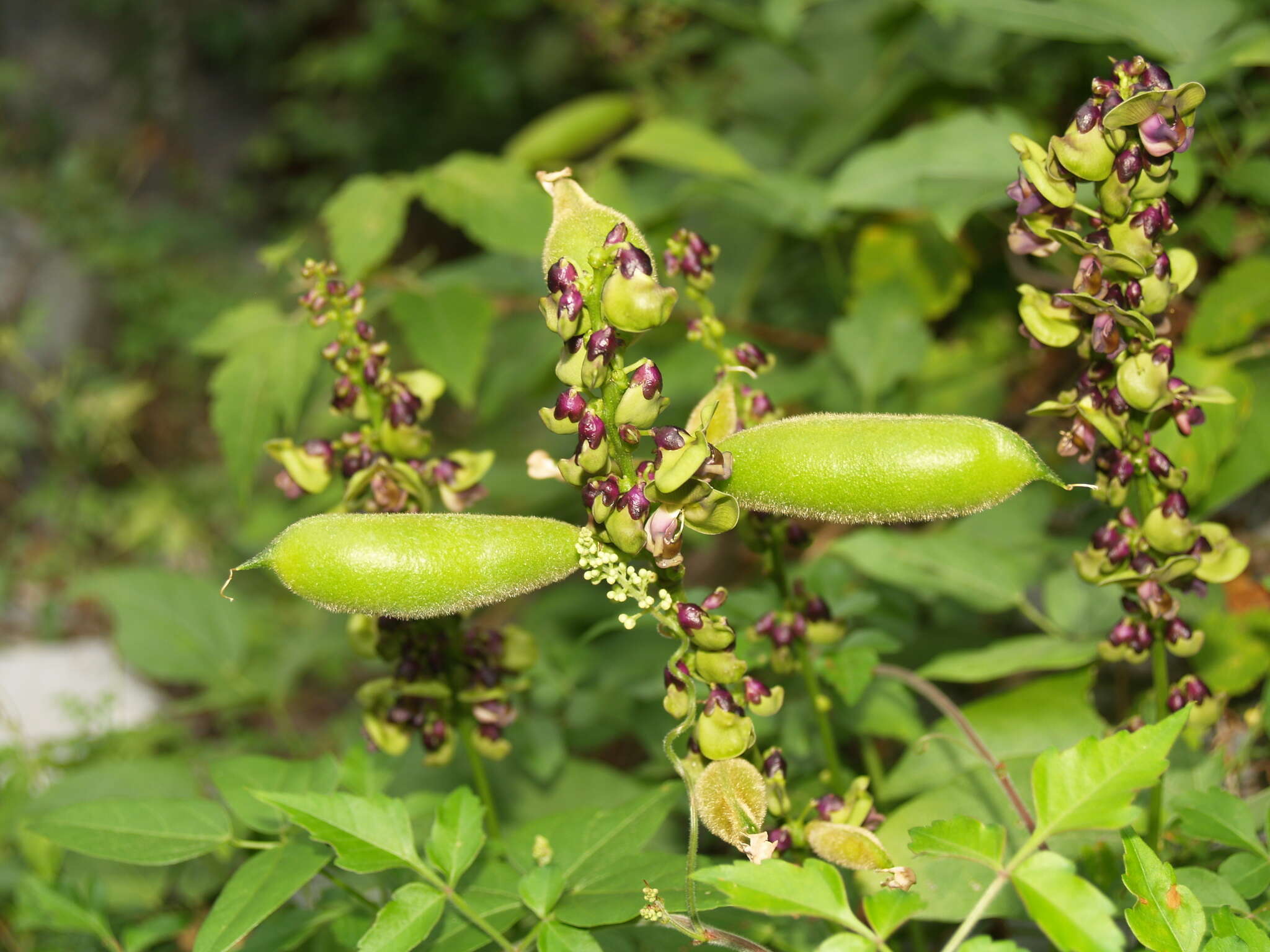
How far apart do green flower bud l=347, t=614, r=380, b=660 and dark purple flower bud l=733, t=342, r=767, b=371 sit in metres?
0.57

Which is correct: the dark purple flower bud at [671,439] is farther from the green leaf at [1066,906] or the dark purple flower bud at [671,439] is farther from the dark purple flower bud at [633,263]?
the green leaf at [1066,906]


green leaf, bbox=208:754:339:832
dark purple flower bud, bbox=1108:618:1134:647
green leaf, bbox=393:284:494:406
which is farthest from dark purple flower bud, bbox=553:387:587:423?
green leaf, bbox=393:284:494:406

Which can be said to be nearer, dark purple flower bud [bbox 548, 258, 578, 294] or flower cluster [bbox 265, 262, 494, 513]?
dark purple flower bud [bbox 548, 258, 578, 294]

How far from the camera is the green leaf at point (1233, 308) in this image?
1.97 meters

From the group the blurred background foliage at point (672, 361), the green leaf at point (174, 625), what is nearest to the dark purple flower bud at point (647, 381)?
the blurred background foliage at point (672, 361)

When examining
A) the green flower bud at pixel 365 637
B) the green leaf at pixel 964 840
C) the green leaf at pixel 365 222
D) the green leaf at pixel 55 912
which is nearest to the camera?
the green leaf at pixel 964 840

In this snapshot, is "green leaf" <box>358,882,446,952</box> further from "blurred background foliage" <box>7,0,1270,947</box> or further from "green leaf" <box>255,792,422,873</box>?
"blurred background foliage" <box>7,0,1270,947</box>

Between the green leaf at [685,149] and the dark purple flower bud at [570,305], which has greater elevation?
the dark purple flower bud at [570,305]

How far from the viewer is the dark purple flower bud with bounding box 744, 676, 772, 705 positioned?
115 cm

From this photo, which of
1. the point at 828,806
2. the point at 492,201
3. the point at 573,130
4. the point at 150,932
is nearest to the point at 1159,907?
the point at 828,806

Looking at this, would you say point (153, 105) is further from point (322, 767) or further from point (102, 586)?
point (322, 767)

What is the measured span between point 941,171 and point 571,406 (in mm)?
1391

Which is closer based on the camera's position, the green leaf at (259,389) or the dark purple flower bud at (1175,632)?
the dark purple flower bud at (1175,632)

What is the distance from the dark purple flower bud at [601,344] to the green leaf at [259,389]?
1095mm
